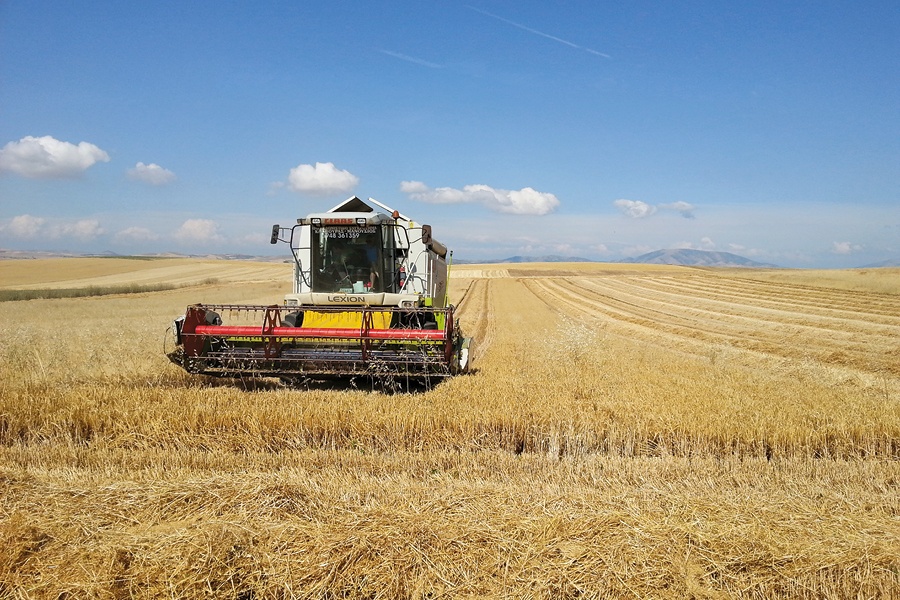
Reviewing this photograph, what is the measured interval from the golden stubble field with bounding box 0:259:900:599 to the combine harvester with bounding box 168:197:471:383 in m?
0.53

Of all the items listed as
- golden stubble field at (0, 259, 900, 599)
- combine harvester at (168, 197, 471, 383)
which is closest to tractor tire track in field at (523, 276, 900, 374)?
golden stubble field at (0, 259, 900, 599)

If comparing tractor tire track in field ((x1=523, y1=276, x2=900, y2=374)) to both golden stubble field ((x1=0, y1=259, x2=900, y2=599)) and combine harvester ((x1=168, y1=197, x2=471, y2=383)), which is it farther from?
combine harvester ((x1=168, y1=197, x2=471, y2=383))

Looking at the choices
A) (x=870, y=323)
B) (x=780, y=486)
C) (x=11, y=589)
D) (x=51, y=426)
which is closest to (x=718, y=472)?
(x=780, y=486)

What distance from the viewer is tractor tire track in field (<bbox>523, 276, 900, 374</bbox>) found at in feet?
38.9

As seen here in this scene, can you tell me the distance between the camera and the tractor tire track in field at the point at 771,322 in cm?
1186

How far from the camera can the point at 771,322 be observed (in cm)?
1698

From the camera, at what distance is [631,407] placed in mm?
6254

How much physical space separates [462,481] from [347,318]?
5.16 m

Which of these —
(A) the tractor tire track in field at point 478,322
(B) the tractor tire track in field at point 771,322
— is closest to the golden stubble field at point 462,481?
(B) the tractor tire track in field at point 771,322

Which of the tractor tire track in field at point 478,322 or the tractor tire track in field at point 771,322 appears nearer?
the tractor tire track in field at point 771,322

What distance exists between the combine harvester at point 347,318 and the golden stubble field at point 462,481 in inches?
20.8

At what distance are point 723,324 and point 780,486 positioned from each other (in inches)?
569

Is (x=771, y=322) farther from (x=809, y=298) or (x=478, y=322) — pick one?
(x=478, y=322)

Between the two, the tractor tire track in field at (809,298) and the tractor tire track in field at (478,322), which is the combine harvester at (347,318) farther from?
the tractor tire track in field at (809,298)
